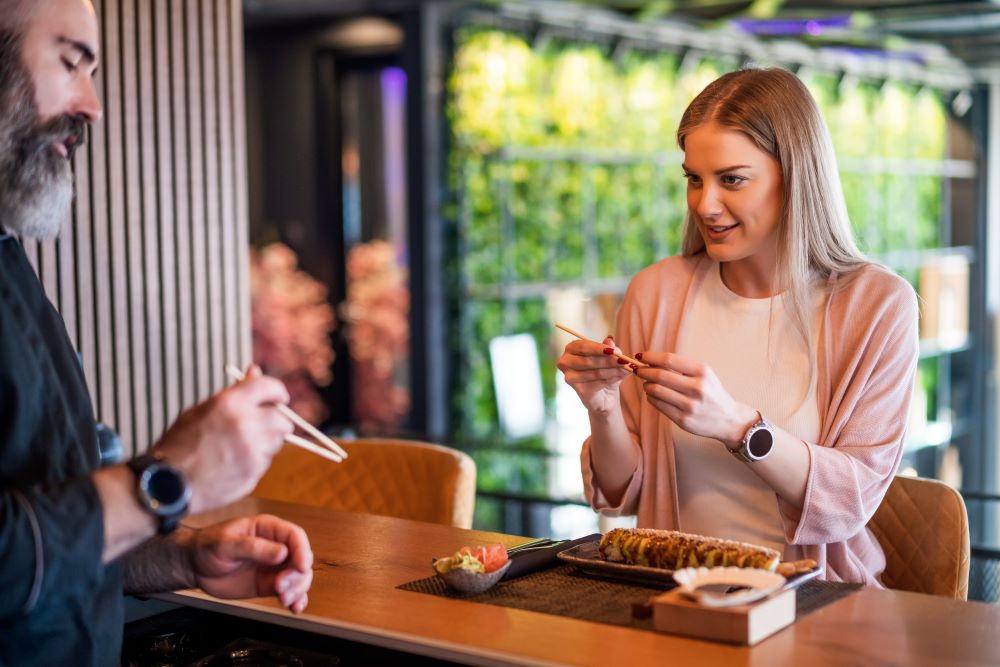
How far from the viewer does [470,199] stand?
6168mm

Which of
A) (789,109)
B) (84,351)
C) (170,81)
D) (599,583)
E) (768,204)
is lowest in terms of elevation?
(599,583)

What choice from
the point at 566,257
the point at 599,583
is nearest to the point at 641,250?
the point at 566,257

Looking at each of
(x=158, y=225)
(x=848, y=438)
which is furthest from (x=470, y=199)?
(x=848, y=438)

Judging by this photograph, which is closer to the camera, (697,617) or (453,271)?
(697,617)

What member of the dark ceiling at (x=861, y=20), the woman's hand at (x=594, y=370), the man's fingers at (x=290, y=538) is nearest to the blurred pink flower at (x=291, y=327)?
the dark ceiling at (x=861, y=20)

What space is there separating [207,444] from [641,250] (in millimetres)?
5400

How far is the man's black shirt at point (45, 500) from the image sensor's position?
1388 mm

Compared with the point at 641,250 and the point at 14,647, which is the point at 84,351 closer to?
the point at 14,647

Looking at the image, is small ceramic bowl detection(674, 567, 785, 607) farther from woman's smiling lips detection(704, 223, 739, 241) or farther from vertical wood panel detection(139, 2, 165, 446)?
vertical wood panel detection(139, 2, 165, 446)

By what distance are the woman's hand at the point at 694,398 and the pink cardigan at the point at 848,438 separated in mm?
179

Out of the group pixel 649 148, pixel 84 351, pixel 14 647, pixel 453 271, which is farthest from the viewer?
pixel 649 148

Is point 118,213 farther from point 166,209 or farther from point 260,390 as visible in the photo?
point 260,390

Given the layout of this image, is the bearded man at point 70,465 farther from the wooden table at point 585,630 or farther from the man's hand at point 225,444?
the wooden table at point 585,630

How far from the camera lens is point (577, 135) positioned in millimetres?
6320
